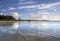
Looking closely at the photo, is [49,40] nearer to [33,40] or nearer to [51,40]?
[51,40]

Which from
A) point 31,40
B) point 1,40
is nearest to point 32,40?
point 31,40

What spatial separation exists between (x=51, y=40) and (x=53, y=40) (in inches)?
2.5

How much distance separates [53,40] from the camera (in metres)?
4.12

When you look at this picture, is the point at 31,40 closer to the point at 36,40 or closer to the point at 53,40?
the point at 36,40

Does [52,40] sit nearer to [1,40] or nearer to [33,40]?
[33,40]

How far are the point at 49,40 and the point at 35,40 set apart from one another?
0.45m

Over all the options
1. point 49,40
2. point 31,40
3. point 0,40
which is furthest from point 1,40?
point 49,40

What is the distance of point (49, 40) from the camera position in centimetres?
412

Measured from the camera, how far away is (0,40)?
13.0ft

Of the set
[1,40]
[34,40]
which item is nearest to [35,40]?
[34,40]

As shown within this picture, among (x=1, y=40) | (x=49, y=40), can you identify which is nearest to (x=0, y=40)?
(x=1, y=40)

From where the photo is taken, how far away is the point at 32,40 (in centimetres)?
419

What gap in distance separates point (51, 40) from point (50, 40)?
3 centimetres

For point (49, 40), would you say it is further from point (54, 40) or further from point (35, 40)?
point (35, 40)
